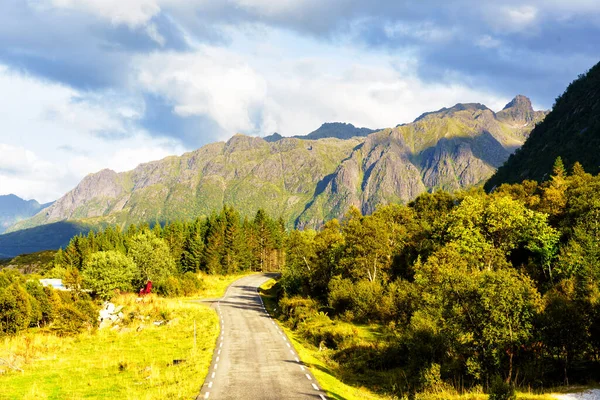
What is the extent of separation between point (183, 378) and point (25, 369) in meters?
16.3

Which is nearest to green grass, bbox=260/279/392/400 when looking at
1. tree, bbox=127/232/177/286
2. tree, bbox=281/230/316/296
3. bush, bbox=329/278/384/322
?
bush, bbox=329/278/384/322

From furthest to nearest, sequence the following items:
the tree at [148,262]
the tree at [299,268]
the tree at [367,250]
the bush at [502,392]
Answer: the tree at [148,262], the tree at [299,268], the tree at [367,250], the bush at [502,392]

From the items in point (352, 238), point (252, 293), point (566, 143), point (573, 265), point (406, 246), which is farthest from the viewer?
point (566, 143)

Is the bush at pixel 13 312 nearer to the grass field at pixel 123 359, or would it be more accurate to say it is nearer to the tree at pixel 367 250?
the grass field at pixel 123 359

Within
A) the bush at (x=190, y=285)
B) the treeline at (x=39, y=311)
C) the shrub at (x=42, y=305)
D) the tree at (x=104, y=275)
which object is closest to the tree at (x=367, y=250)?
the treeline at (x=39, y=311)

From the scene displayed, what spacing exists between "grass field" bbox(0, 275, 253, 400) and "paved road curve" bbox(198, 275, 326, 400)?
114 centimetres

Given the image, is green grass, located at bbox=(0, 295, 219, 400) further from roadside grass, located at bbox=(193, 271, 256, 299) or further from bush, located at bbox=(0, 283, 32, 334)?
roadside grass, located at bbox=(193, 271, 256, 299)

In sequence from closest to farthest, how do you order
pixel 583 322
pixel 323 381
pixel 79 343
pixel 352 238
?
pixel 583 322 → pixel 323 381 → pixel 79 343 → pixel 352 238

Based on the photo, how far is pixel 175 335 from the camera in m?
42.8

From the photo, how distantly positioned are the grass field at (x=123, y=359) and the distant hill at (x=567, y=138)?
309ft

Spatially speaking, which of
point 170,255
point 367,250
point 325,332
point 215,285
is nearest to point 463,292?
point 325,332

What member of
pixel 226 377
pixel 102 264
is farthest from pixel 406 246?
pixel 102 264

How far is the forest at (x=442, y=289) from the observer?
68.4 feet

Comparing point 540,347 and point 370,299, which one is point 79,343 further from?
point 540,347
